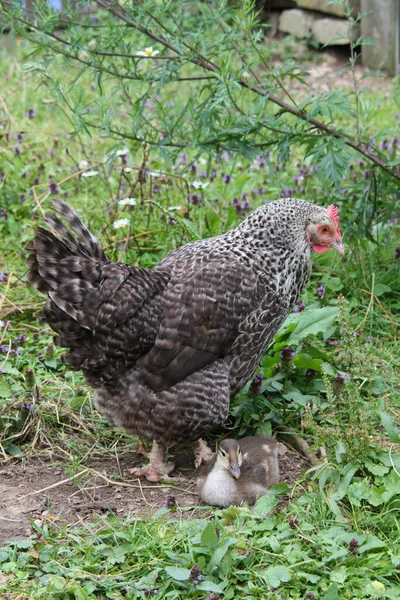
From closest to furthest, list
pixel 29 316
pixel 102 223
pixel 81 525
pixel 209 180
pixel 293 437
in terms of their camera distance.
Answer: pixel 81 525 < pixel 293 437 < pixel 29 316 < pixel 102 223 < pixel 209 180

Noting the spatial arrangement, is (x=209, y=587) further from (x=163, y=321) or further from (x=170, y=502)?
(x=163, y=321)

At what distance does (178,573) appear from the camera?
9.65ft

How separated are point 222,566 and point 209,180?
13.5 feet

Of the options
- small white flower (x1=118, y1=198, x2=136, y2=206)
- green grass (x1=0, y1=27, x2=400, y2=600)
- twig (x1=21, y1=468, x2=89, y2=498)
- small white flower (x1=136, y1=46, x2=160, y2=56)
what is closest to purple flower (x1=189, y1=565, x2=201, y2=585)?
green grass (x1=0, y1=27, x2=400, y2=600)

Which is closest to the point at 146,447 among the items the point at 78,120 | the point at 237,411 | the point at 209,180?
the point at 237,411

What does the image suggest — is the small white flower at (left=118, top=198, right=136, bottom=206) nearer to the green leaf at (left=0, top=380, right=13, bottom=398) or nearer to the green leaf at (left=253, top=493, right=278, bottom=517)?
the green leaf at (left=0, top=380, right=13, bottom=398)

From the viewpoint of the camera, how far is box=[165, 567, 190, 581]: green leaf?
2924 mm

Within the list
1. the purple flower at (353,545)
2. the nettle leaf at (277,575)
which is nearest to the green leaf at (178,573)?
the nettle leaf at (277,575)

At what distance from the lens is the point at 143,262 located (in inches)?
216

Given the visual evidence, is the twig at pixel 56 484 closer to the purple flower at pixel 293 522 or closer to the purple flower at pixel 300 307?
the purple flower at pixel 293 522

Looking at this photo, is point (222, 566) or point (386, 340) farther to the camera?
point (386, 340)

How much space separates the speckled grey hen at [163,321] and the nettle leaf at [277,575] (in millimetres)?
903

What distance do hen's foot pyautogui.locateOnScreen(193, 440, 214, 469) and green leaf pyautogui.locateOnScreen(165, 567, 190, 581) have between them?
3.18 ft

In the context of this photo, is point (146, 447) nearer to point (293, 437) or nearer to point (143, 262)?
point (293, 437)
